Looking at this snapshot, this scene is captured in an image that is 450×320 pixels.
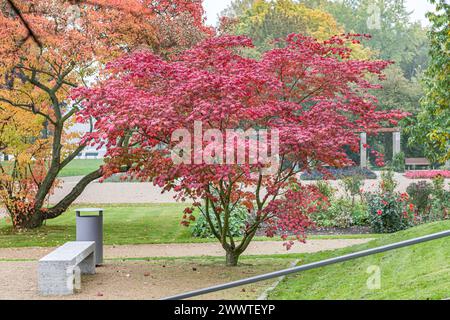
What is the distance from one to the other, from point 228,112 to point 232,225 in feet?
20.4

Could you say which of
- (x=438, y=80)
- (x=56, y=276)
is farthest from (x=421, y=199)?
(x=56, y=276)

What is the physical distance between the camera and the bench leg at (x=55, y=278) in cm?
893

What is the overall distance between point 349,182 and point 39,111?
7.34 meters

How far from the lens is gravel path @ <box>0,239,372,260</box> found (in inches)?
514

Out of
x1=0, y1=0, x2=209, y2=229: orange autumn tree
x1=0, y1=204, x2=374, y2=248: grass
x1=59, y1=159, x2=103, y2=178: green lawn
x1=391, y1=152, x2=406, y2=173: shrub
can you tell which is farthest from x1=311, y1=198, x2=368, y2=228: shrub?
x1=59, y1=159, x2=103, y2=178: green lawn

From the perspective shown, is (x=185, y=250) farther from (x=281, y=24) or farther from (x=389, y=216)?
(x=281, y=24)

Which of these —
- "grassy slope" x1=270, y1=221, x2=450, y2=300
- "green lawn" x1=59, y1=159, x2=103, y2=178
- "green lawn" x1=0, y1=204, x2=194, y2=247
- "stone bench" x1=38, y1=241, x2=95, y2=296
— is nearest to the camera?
"grassy slope" x1=270, y1=221, x2=450, y2=300

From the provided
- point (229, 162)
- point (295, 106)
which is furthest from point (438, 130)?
point (229, 162)

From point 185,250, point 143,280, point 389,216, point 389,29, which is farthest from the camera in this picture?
point 389,29

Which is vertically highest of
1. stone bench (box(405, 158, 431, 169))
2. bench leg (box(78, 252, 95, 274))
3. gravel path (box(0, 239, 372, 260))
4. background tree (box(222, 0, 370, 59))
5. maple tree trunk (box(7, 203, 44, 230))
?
background tree (box(222, 0, 370, 59))

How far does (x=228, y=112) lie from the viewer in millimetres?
9367

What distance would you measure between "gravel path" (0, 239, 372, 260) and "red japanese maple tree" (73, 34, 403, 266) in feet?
7.33

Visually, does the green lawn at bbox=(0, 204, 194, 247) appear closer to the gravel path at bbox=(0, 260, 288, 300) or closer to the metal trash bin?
the gravel path at bbox=(0, 260, 288, 300)
